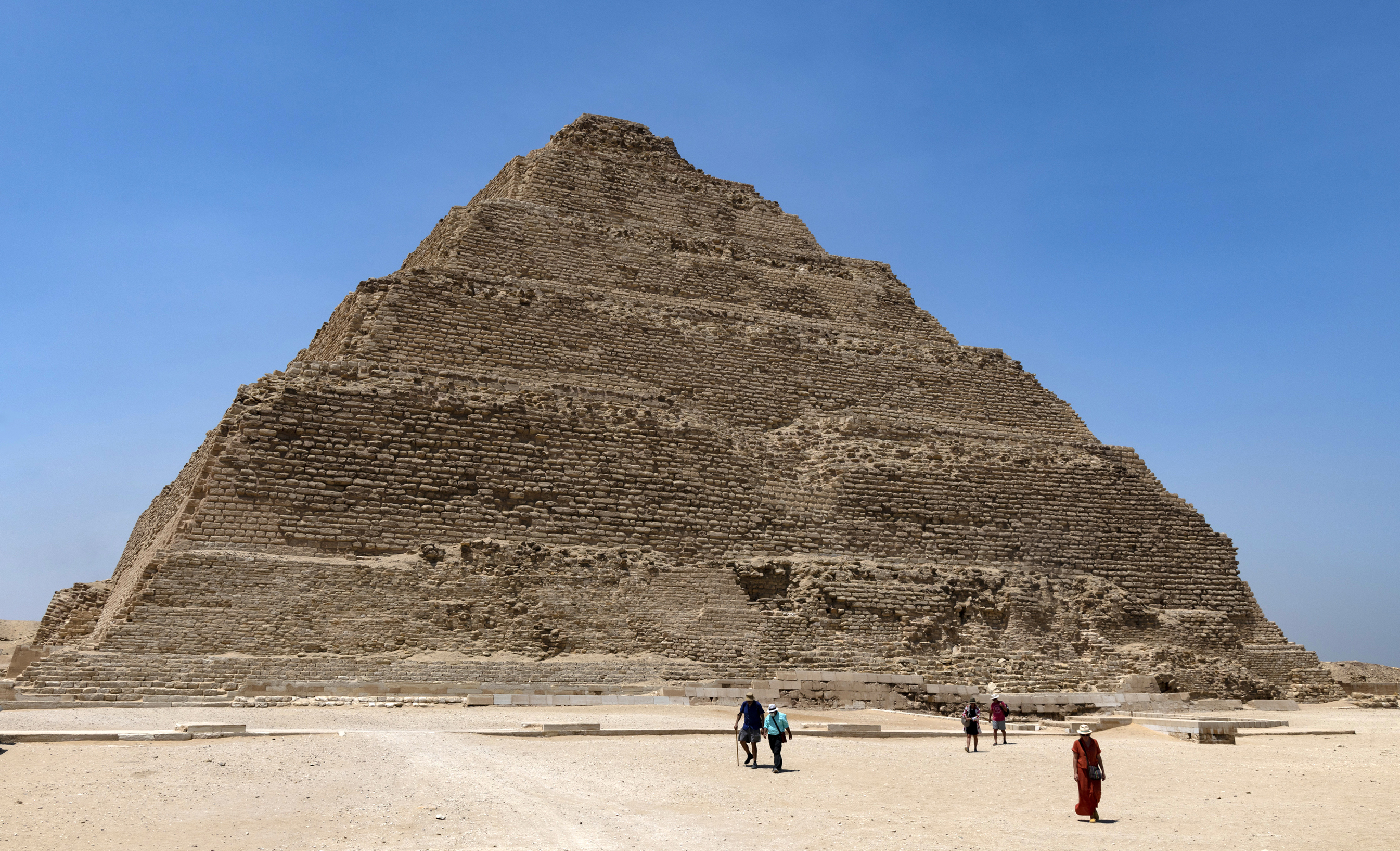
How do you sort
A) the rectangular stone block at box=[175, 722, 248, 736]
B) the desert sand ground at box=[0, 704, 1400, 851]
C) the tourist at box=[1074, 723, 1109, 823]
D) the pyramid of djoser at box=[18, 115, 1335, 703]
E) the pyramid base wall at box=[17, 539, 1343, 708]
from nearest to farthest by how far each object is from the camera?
the desert sand ground at box=[0, 704, 1400, 851]
the tourist at box=[1074, 723, 1109, 823]
the rectangular stone block at box=[175, 722, 248, 736]
the pyramid base wall at box=[17, 539, 1343, 708]
the pyramid of djoser at box=[18, 115, 1335, 703]

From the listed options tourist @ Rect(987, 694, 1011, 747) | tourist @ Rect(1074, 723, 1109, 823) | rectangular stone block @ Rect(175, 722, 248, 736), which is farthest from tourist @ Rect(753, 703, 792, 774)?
rectangular stone block @ Rect(175, 722, 248, 736)

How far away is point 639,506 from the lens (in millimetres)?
19891

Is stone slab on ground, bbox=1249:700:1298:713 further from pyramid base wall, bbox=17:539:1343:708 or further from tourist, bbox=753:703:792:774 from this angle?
tourist, bbox=753:703:792:774

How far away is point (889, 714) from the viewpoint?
1709 cm

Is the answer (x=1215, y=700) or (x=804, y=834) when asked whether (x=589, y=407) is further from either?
(x=804, y=834)

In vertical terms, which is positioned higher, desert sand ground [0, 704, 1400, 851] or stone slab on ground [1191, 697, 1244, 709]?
stone slab on ground [1191, 697, 1244, 709]

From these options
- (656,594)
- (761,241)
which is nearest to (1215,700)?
(656,594)

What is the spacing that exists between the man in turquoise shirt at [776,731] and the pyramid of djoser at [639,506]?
7.11 metres

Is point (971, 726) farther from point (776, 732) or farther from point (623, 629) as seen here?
point (623, 629)

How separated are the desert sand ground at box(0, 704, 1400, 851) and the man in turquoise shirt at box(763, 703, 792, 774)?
222 millimetres

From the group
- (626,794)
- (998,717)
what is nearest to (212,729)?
(626,794)

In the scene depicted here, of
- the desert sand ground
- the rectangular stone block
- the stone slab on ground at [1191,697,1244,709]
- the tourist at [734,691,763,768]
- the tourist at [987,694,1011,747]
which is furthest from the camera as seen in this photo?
the stone slab on ground at [1191,697,1244,709]

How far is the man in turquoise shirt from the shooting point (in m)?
10.1

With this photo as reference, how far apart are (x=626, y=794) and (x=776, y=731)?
2.14 meters
